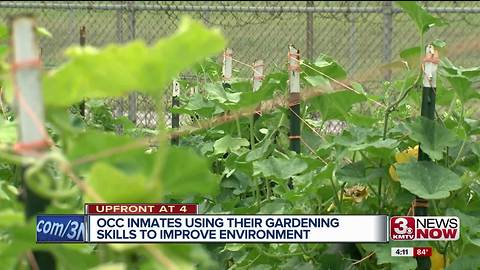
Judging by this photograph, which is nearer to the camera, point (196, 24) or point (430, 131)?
point (196, 24)

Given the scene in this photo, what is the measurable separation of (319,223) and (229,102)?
704mm

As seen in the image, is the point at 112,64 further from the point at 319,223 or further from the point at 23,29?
the point at 319,223

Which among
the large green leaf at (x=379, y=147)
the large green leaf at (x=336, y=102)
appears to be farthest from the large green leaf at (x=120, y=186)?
the large green leaf at (x=336, y=102)

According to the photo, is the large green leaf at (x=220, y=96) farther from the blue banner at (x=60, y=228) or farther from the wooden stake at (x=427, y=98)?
the blue banner at (x=60, y=228)

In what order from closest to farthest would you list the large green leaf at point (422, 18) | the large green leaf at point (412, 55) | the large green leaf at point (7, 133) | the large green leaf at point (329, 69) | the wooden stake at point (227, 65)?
the large green leaf at point (7, 133) < the large green leaf at point (422, 18) < the large green leaf at point (412, 55) < the large green leaf at point (329, 69) < the wooden stake at point (227, 65)

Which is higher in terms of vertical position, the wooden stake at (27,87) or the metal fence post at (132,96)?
the metal fence post at (132,96)

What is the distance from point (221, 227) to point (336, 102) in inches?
28.3

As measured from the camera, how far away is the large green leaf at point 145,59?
1.73 feet

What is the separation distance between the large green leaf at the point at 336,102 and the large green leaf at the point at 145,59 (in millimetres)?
1264

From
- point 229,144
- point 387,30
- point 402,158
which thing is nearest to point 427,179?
point 402,158

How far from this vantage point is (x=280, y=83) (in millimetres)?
2014

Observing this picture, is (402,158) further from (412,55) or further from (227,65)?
(227,65)

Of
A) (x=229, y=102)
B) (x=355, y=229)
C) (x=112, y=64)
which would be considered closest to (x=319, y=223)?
(x=355, y=229)

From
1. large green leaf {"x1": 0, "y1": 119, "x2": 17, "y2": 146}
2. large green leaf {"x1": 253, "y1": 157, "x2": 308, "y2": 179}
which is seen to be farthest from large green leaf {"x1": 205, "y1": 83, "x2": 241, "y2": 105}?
large green leaf {"x1": 0, "y1": 119, "x2": 17, "y2": 146}
